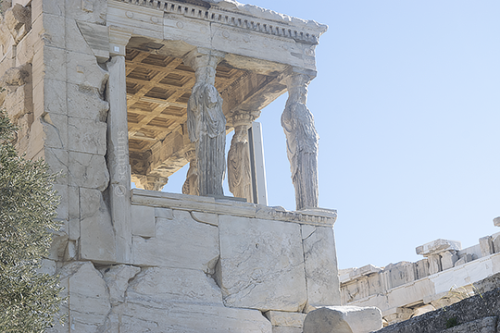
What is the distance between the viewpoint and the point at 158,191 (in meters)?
12.1

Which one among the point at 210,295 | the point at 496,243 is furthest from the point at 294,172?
the point at 496,243

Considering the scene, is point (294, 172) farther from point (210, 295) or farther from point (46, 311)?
point (46, 311)

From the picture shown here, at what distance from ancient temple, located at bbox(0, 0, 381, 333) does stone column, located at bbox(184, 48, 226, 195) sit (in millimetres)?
17

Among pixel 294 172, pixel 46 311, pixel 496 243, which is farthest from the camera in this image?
pixel 496 243

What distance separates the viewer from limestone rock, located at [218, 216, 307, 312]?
39.9 feet

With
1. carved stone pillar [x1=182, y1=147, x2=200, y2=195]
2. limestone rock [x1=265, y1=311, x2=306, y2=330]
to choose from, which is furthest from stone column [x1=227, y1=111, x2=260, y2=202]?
limestone rock [x1=265, y1=311, x2=306, y2=330]

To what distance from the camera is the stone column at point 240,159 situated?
15453mm

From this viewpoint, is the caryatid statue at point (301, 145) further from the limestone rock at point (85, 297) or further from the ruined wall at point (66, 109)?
the limestone rock at point (85, 297)

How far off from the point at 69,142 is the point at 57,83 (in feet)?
2.72

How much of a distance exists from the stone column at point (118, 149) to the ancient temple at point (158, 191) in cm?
2

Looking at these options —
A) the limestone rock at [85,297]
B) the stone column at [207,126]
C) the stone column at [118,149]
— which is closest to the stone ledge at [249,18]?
the stone column at [207,126]

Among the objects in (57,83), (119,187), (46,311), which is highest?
(57,83)

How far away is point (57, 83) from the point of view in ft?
38.8

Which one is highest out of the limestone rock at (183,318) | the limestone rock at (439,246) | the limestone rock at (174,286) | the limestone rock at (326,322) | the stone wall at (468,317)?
the limestone rock at (439,246)
